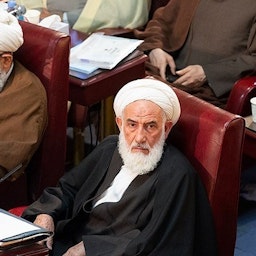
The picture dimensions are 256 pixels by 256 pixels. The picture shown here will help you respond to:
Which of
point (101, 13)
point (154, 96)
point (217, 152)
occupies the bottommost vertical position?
point (101, 13)

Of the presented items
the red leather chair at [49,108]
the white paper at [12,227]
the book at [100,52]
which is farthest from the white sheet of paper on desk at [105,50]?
the white paper at [12,227]

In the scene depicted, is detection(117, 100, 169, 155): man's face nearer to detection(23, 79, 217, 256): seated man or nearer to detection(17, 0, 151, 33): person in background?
detection(23, 79, 217, 256): seated man

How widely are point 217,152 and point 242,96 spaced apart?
42.2 inches

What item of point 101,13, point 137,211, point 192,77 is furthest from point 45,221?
point 101,13

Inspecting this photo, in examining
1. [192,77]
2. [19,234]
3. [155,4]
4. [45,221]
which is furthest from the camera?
[155,4]

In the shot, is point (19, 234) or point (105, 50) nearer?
point (19, 234)

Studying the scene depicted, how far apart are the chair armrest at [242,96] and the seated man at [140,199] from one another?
0.98 meters

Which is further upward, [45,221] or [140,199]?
[140,199]

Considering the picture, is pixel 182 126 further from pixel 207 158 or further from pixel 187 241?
pixel 187 241

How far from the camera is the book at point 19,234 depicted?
1.76 m

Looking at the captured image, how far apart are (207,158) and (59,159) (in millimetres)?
787

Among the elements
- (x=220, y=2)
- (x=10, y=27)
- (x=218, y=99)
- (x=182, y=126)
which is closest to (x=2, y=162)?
(x=10, y=27)

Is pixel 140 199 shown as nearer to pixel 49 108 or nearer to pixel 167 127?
pixel 167 127

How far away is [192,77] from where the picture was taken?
3.31 meters
